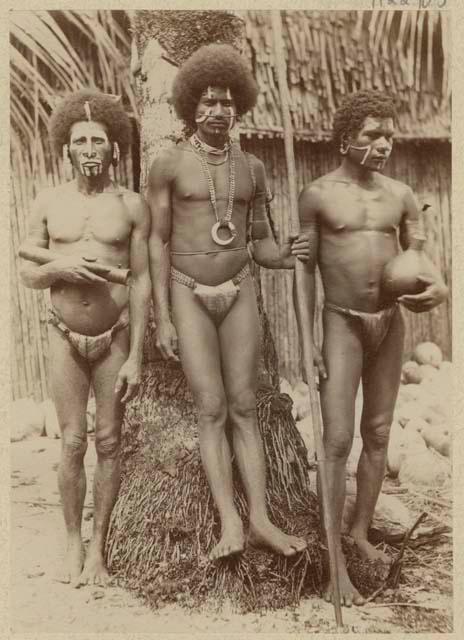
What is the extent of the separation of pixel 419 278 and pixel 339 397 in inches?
31.0

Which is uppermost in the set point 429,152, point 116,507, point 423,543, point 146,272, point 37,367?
point 429,152

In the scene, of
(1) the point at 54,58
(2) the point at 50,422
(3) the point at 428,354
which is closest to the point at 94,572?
(2) the point at 50,422

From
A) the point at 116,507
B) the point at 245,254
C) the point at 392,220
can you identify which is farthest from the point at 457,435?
the point at 116,507

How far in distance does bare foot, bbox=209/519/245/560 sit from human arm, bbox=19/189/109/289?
1.46 m

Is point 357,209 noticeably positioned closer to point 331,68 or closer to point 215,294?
point 215,294

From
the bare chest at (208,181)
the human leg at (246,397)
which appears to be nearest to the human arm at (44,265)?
the bare chest at (208,181)

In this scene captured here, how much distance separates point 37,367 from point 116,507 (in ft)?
4.63

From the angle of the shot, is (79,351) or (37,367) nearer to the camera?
(79,351)

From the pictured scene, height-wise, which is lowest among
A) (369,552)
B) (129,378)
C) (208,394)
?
(369,552)

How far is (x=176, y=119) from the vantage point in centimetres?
497

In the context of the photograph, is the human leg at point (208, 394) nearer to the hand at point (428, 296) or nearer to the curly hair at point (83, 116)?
the curly hair at point (83, 116)

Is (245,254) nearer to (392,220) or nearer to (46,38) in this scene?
(392,220)

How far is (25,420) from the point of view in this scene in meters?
5.69

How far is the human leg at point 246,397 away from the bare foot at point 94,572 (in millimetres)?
833
